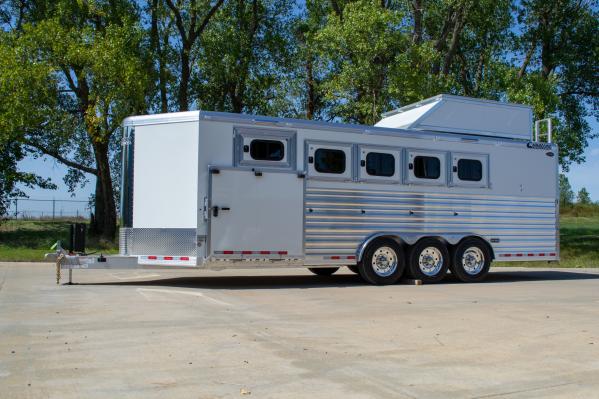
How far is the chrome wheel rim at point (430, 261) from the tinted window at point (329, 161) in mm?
2589

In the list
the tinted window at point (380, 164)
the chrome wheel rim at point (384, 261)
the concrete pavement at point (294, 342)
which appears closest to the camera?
the concrete pavement at point (294, 342)

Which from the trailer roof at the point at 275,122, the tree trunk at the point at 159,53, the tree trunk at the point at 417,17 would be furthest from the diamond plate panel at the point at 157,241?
the tree trunk at the point at 417,17

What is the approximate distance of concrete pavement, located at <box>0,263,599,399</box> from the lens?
5219mm

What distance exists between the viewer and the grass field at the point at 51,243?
21.6 m

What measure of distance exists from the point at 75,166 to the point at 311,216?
20.1 m

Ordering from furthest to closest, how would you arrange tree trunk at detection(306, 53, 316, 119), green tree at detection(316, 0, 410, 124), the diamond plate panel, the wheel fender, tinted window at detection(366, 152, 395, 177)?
tree trunk at detection(306, 53, 316, 119) < green tree at detection(316, 0, 410, 124) < tinted window at detection(366, 152, 395, 177) < the wheel fender < the diamond plate panel

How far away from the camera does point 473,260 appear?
14.0 meters

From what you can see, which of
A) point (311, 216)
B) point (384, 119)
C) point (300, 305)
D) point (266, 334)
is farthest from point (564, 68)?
point (266, 334)

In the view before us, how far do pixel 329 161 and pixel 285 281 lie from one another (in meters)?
3.09

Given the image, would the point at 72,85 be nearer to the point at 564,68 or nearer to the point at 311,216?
the point at 311,216

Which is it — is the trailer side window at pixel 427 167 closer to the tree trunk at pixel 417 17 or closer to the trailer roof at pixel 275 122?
the trailer roof at pixel 275 122

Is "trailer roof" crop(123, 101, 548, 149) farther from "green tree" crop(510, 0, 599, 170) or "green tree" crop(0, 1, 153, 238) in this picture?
"green tree" crop(510, 0, 599, 170)

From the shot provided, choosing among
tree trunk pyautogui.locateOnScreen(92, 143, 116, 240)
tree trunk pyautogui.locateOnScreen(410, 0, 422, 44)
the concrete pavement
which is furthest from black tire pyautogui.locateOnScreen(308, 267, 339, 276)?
tree trunk pyautogui.locateOnScreen(92, 143, 116, 240)

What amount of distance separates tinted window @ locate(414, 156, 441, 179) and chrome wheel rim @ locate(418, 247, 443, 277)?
151 cm
